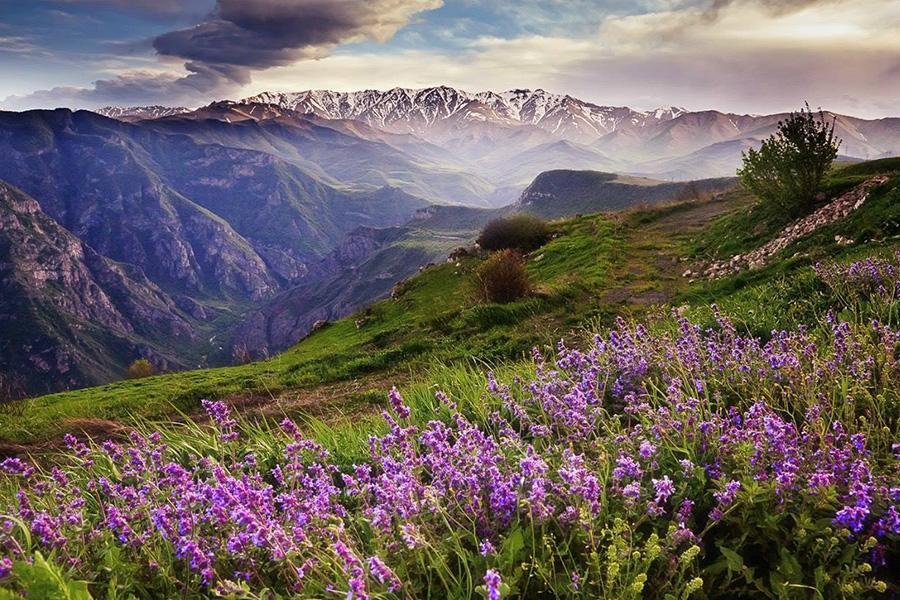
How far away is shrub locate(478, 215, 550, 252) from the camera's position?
4031 centimetres

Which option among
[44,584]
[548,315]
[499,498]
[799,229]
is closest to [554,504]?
[499,498]

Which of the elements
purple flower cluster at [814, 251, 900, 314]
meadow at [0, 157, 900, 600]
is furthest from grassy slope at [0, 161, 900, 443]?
meadow at [0, 157, 900, 600]

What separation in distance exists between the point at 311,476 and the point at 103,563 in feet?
4.93

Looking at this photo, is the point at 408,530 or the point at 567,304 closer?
the point at 408,530

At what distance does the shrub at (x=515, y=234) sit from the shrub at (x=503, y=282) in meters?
17.7

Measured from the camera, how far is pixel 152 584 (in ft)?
10.3

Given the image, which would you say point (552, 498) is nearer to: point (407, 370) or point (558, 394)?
point (558, 394)

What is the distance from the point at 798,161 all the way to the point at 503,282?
1240 centimetres

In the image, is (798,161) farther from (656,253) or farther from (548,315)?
(548,315)

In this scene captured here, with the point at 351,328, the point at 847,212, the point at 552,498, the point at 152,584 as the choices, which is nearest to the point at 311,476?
the point at 152,584

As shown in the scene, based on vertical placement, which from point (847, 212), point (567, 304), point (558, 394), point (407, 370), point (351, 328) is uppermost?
point (847, 212)

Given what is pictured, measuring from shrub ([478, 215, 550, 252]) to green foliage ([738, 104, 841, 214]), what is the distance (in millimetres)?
19029

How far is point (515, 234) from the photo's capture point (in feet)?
134

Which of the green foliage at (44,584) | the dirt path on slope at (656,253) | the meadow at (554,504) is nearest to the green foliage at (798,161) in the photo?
the dirt path on slope at (656,253)
